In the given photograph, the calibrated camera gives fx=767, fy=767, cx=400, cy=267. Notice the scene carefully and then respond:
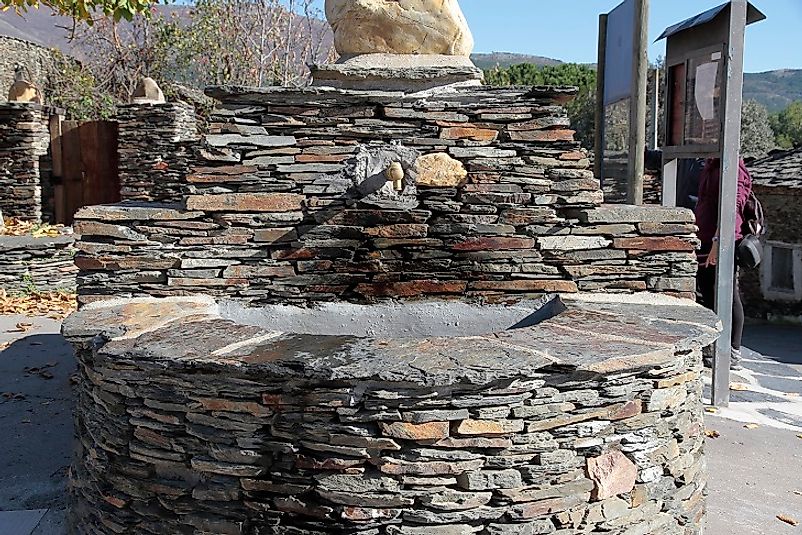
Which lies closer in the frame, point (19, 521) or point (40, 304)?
point (19, 521)

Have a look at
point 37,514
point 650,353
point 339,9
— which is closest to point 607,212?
point 650,353

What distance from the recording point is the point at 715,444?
4.74 metres

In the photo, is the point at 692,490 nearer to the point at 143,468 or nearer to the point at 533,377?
the point at 533,377

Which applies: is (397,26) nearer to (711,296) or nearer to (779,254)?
(711,296)

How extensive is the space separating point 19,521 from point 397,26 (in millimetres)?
3135

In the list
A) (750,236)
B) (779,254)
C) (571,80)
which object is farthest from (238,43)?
(750,236)

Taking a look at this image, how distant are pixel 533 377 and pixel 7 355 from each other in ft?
19.7

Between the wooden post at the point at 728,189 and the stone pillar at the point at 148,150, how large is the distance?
9188mm

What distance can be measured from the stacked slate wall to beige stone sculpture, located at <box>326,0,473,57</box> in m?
0.44

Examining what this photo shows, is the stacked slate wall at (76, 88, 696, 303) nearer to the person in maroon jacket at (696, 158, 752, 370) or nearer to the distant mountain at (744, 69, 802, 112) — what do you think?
the person in maroon jacket at (696, 158, 752, 370)

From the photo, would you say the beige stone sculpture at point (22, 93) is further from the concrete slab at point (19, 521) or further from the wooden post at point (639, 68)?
the wooden post at point (639, 68)

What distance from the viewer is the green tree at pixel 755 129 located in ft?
80.0

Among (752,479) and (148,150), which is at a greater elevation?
(148,150)

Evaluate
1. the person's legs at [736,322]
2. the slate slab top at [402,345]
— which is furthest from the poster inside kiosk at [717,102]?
the slate slab top at [402,345]
